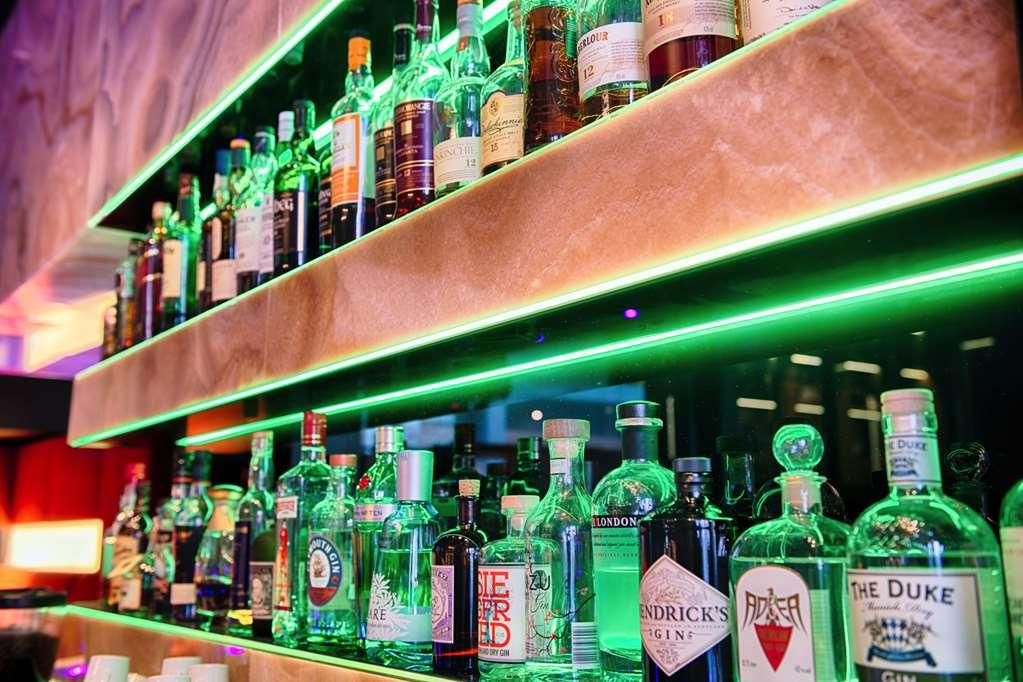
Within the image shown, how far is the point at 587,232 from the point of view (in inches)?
36.4

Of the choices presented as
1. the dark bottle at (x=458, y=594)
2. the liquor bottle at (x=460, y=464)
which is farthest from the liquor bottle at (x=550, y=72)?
the liquor bottle at (x=460, y=464)

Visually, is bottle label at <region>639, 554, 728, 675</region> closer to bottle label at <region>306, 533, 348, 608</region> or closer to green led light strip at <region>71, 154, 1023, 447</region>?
green led light strip at <region>71, 154, 1023, 447</region>

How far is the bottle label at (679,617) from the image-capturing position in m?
0.82

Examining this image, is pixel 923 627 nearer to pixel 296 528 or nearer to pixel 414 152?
pixel 414 152

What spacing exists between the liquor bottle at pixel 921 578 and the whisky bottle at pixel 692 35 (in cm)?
37

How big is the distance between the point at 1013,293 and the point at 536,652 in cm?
59

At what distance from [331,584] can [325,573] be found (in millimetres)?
18

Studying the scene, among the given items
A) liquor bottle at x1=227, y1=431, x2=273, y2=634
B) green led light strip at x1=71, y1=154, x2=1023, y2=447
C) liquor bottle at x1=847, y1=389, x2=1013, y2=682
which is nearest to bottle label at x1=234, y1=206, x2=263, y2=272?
green led light strip at x1=71, y1=154, x2=1023, y2=447

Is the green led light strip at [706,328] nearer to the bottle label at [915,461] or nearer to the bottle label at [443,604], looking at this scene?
the bottle label at [915,461]

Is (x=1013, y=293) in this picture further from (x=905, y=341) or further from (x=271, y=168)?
(x=271, y=168)

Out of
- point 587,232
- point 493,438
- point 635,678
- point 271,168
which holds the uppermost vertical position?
point 271,168

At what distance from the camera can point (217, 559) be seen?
1.88 meters

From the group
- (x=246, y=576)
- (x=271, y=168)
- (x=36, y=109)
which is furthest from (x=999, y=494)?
(x=36, y=109)

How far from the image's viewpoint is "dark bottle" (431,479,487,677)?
3.58 feet
